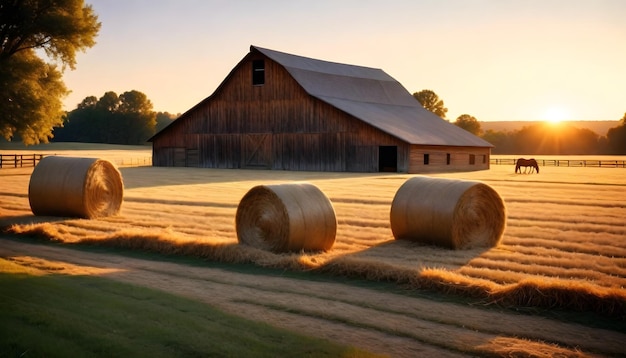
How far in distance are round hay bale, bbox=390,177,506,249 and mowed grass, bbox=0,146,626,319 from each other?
0.29 meters

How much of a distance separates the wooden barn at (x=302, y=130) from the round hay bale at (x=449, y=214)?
91.2 ft

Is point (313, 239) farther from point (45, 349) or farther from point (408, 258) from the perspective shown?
point (45, 349)

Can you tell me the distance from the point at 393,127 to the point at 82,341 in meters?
39.3

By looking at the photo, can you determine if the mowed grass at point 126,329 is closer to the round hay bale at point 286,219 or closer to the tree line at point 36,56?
the round hay bale at point 286,219

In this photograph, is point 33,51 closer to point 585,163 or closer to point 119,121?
point 585,163

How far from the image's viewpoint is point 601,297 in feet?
28.6

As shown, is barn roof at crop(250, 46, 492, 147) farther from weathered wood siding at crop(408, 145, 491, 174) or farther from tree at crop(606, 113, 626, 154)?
tree at crop(606, 113, 626, 154)

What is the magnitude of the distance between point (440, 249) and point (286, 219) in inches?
121

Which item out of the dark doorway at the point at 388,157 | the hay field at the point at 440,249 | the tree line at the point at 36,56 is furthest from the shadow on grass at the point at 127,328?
the dark doorway at the point at 388,157

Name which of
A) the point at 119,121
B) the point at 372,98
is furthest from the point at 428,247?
the point at 119,121

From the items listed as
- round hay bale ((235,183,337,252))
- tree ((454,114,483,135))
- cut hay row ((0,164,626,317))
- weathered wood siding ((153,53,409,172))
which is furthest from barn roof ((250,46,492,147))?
tree ((454,114,483,135))

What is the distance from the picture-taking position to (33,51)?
104 ft

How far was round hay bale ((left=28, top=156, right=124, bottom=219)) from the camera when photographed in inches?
712

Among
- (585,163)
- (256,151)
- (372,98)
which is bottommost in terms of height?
(585,163)
